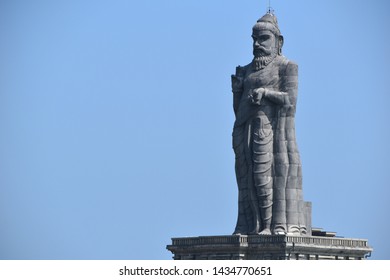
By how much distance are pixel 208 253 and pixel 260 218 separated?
300 centimetres

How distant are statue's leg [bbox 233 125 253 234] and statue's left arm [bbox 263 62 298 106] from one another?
8.11 feet

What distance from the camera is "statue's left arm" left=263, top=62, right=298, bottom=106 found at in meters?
113

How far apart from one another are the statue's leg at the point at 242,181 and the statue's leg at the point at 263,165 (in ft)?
2.93

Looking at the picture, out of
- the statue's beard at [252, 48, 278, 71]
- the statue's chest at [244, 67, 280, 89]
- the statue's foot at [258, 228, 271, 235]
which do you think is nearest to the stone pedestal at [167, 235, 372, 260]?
the statue's foot at [258, 228, 271, 235]

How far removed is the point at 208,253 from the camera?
113 meters

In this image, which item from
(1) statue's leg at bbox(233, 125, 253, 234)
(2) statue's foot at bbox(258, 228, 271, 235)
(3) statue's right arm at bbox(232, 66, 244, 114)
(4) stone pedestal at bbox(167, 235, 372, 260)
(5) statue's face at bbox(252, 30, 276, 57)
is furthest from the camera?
(3) statue's right arm at bbox(232, 66, 244, 114)

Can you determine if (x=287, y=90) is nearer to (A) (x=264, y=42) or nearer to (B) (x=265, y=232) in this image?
(A) (x=264, y=42)

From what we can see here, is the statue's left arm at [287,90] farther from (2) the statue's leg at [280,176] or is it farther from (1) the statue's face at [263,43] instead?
(1) the statue's face at [263,43]

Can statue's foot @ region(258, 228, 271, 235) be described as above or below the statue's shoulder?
below

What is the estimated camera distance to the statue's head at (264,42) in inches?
4471

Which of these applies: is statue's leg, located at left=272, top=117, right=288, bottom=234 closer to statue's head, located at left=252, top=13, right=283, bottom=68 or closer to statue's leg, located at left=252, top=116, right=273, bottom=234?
statue's leg, located at left=252, top=116, right=273, bottom=234

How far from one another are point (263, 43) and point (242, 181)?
6774 millimetres

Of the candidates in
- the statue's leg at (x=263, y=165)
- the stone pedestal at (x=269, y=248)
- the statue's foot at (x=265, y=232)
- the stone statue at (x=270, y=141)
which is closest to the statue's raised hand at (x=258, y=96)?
the stone statue at (x=270, y=141)

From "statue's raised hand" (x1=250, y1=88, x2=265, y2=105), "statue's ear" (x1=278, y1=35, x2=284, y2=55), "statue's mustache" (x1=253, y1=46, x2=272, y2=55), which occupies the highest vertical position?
"statue's ear" (x1=278, y1=35, x2=284, y2=55)
